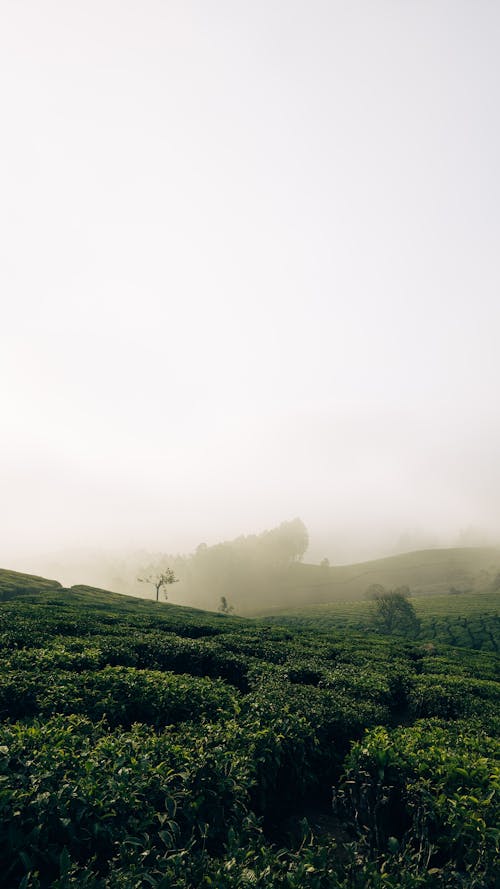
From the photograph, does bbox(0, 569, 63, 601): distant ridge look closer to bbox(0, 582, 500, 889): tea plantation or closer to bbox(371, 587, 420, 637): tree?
bbox(0, 582, 500, 889): tea plantation

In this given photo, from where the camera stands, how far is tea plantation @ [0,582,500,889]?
5629 mm

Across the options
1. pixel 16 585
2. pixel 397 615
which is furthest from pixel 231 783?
pixel 397 615

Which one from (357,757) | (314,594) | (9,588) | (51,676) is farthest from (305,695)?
(314,594)

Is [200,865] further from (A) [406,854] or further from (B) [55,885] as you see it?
(A) [406,854]

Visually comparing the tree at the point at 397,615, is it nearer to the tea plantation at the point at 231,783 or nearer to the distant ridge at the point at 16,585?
the distant ridge at the point at 16,585

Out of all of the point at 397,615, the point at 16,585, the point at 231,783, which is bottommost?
the point at 397,615

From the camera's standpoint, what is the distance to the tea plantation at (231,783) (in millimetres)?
5629

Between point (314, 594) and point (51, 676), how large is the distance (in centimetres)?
18380

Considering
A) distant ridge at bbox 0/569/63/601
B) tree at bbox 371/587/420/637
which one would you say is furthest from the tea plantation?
tree at bbox 371/587/420/637

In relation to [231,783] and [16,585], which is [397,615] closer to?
[16,585]

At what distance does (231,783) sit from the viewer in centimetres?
754

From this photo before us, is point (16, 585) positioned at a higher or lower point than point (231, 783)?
lower

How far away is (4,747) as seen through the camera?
735 centimetres

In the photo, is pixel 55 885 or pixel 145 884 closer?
pixel 55 885
